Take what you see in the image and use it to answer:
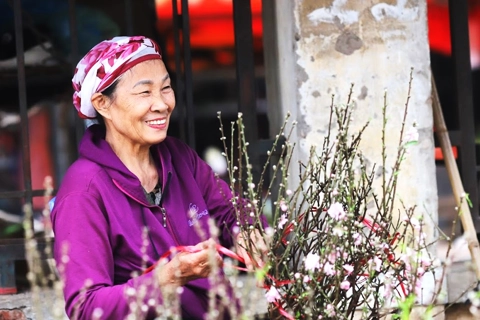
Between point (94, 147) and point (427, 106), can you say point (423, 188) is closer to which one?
point (427, 106)

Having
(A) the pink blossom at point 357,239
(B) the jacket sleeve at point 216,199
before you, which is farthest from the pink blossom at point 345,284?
(B) the jacket sleeve at point 216,199

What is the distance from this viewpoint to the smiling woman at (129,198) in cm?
276

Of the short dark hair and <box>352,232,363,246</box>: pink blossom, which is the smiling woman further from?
<box>352,232,363,246</box>: pink blossom

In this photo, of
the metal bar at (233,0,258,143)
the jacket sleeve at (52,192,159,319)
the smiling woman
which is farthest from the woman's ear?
the metal bar at (233,0,258,143)

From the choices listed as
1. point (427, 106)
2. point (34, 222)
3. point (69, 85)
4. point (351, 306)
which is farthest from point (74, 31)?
point (351, 306)

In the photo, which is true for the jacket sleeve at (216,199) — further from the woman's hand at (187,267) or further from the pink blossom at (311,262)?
the pink blossom at (311,262)

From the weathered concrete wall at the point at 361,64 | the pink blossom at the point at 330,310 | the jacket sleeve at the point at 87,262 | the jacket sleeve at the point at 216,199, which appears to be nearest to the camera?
the pink blossom at the point at 330,310

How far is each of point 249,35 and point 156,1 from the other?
1062 millimetres

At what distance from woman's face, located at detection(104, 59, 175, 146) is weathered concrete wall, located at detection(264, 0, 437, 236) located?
3.45 feet

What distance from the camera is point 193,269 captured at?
8.89ft

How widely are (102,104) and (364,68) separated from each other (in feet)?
4.41

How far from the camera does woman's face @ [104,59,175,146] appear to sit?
305cm

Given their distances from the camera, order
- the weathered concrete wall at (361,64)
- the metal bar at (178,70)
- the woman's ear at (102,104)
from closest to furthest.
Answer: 1. the woman's ear at (102,104)
2. the weathered concrete wall at (361,64)
3. the metal bar at (178,70)

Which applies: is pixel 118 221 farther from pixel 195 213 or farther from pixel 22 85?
pixel 22 85
